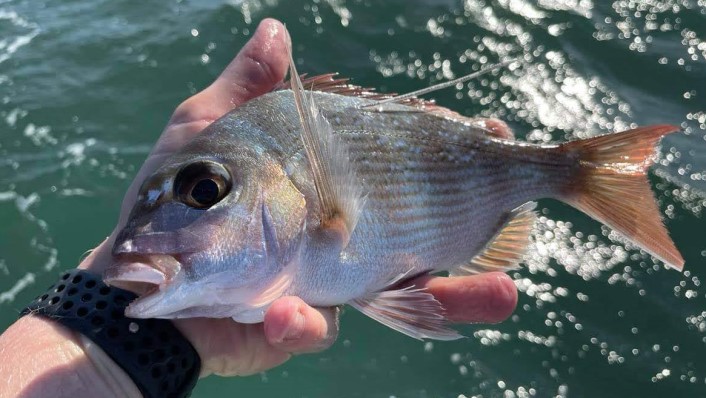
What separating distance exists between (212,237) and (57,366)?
94 centimetres

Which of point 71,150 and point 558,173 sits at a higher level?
point 558,173

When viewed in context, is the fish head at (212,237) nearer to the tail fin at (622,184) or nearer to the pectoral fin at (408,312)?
the pectoral fin at (408,312)

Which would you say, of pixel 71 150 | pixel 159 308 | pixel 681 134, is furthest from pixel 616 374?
pixel 71 150

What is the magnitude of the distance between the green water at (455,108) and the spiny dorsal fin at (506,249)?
5.81 feet

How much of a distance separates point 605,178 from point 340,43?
5.08 metres

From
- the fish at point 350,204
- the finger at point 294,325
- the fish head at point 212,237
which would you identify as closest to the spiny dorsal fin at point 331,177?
the fish at point 350,204

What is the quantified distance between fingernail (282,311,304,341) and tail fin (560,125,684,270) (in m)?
1.59

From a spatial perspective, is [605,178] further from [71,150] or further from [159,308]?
[71,150]

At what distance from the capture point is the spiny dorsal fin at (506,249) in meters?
3.03

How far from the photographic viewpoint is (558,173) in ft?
9.74

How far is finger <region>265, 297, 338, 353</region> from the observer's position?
6.88 ft

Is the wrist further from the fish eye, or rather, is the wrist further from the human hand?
the fish eye

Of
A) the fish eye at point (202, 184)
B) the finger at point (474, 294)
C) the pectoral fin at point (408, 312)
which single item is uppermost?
the fish eye at point (202, 184)

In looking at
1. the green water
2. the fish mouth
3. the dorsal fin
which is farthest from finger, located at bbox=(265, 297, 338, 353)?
the green water
